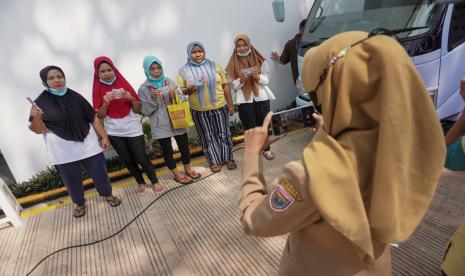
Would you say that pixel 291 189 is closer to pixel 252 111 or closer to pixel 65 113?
pixel 65 113

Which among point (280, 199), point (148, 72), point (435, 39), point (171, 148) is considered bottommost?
point (171, 148)

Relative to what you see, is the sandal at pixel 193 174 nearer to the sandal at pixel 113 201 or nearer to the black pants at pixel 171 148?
the black pants at pixel 171 148

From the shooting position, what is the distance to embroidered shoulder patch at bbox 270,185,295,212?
88 cm

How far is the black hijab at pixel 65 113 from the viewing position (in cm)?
287

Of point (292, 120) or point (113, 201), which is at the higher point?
point (292, 120)

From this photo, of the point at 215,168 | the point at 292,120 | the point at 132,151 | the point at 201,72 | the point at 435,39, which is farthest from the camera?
the point at 215,168

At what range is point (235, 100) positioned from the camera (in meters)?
3.93

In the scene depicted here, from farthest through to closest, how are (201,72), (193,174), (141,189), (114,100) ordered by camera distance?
1. (193,174)
2. (141,189)
3. (201,72)
4. (114,100)

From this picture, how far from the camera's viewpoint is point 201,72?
3.53 m

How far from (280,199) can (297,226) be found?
13cm

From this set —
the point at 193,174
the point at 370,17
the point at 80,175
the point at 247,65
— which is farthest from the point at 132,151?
the point at 370,17

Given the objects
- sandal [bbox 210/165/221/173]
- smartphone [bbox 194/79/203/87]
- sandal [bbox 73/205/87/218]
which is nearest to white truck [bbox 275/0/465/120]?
smartphone [bbox 194/79/203/87]

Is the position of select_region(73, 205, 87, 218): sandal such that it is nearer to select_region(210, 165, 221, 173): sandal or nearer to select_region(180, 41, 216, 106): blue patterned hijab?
select_region(210, 165, 221, 173): sandal

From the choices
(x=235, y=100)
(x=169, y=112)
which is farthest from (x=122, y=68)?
(x=235, y=100)
